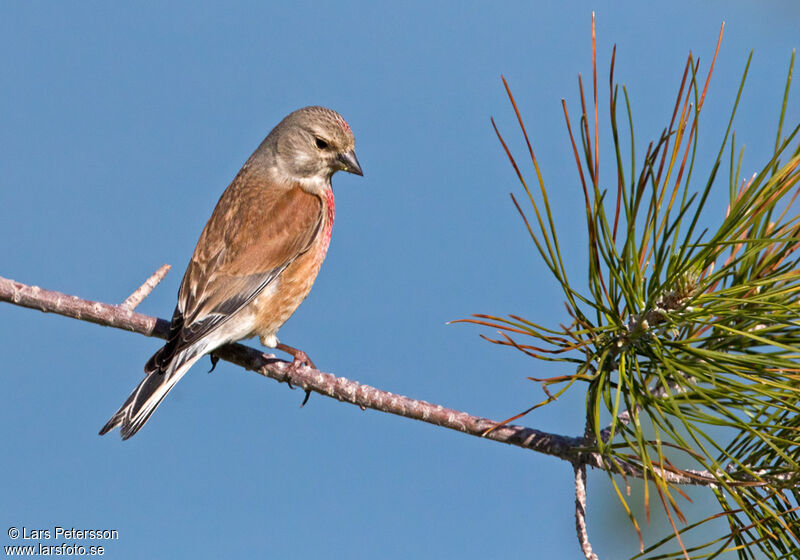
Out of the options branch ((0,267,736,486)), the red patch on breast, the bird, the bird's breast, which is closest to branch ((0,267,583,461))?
branch ((0,267,736,486))

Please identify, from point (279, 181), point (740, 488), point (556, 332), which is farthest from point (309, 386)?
point (279, 181)

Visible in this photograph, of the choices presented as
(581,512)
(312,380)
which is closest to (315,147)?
(312,380)

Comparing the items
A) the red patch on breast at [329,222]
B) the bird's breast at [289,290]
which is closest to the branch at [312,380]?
the bird's breast at [289,290]

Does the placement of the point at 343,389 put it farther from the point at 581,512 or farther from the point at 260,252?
the point at 260,252

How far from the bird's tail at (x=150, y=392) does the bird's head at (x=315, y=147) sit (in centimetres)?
138

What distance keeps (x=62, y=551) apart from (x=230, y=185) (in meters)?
2.15

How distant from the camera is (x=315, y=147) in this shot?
4301 millimetres

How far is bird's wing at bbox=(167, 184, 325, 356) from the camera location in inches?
140

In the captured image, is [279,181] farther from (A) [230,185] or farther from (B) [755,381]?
(B) [755,381]

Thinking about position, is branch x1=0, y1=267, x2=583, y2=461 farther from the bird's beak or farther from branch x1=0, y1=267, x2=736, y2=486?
the bird's beak

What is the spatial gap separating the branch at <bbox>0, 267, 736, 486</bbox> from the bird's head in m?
1.22

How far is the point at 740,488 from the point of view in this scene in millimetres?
1909

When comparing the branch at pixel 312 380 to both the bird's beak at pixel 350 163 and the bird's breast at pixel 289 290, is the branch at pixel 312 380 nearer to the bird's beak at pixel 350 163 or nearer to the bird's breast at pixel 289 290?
the bird's breast at pixel 289 290

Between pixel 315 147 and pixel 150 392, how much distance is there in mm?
1698
